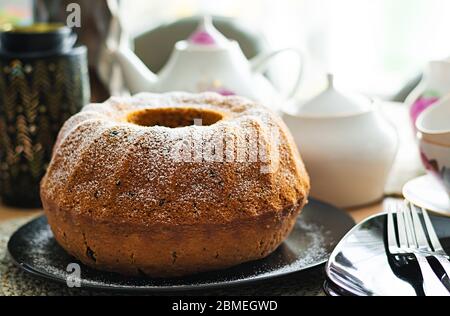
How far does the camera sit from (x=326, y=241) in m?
0.82

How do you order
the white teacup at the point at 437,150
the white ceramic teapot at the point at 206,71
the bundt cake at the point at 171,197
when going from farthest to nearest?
the white ceramic teapot at the point at 206,71 < the white teacup at the point at 437,150 < the bundt cake at the point at 171,197

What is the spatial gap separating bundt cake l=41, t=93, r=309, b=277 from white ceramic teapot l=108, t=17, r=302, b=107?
13.4 inches

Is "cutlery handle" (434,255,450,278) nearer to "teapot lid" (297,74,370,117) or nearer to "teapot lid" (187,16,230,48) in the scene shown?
"teapot lid" (297,74,370,117)

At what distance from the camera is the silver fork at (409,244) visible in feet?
2.05

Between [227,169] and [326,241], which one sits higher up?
[227,169]

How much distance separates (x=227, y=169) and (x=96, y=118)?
196 mm

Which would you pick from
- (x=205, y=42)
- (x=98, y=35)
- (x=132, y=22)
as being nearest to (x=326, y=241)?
(x=205, y=42)

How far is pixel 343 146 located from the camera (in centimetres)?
96

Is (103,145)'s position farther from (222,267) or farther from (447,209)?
(447,209)

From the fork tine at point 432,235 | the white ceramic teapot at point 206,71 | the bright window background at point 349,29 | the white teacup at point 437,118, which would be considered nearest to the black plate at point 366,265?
the fork tine at point 432,235

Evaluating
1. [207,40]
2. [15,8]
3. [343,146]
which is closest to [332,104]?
[343,146]

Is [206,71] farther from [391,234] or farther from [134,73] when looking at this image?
[391,234]

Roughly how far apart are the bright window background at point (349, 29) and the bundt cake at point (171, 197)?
6.33ft

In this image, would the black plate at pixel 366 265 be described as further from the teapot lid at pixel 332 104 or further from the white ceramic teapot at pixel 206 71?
the white ceramic teapot at pixel 206 71
